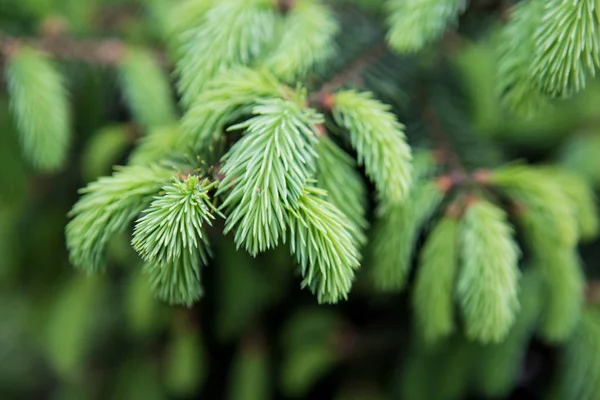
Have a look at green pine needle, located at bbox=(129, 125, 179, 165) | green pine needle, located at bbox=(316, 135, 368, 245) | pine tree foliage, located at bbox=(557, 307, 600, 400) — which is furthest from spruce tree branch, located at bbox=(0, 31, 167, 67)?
pine tree foliage, located at bbox=(557, 307, 600, 400)

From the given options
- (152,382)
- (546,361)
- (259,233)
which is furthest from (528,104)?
(152,382)

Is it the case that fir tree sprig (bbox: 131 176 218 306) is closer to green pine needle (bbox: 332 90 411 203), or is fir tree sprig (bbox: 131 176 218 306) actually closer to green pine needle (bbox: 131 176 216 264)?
green pine needle (bbox: 131 176 216 264)

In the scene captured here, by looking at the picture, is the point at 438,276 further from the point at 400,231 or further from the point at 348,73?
the point at 348,73

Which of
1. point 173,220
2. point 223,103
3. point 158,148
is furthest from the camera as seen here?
point 158,148

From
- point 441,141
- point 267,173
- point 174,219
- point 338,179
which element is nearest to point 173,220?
point 174,219

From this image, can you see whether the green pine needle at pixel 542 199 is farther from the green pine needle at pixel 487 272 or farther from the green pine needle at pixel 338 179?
the green pine needle at pixel 338 179

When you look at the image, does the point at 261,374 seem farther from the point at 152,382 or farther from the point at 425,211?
the point at 425,211
